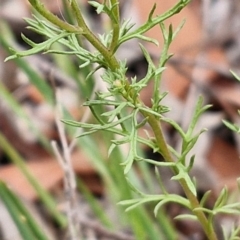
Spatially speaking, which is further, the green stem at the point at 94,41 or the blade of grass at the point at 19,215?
the blade of grass at the point at 19,215

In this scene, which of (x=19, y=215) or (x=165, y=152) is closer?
(x=165, y=152)

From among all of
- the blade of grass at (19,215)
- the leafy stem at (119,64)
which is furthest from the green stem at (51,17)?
the blade of grass at (19,215)

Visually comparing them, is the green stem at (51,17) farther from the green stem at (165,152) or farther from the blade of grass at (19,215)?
the blade of grass at (19,215)

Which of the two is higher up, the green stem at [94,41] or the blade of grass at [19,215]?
the green stem at [94,41]

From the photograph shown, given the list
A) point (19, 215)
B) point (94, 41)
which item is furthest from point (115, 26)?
point (19, 215)

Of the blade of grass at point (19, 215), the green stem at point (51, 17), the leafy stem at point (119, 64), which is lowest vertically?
the blade of grass at point (19, 215)

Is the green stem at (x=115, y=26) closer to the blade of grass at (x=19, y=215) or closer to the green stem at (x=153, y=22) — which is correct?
the green stem at (x=153, y=22)

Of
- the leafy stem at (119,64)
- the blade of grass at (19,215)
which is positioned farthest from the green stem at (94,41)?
the blade of grass at (19,215)

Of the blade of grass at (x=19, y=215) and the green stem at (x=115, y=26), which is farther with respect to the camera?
the blade of grass at (x=19, y=215)

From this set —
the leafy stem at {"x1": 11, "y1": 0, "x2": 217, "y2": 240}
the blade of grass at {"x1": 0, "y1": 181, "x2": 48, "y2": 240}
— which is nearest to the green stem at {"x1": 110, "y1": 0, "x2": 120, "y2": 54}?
the leafy stem at {"x1": 11, "y1": 0, "x2": 217, "y2": 240}

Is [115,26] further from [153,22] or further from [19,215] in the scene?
[19,215]

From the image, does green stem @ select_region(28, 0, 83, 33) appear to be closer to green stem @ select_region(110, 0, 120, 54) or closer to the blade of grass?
green stem @ select_region(110, 0, 120, 54)
